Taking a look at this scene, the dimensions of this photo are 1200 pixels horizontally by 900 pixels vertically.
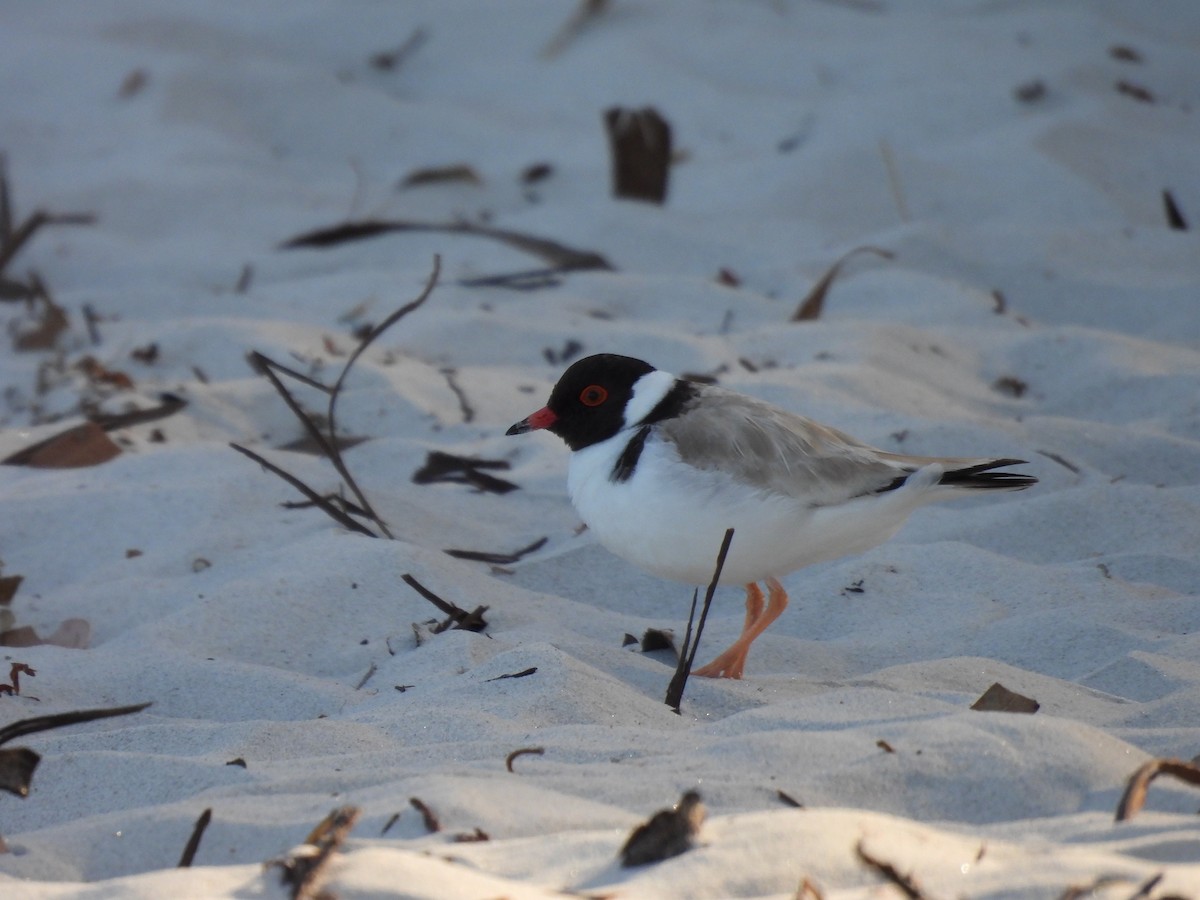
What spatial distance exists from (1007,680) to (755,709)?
2.32 feet

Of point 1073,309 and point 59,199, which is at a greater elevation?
point 59,199

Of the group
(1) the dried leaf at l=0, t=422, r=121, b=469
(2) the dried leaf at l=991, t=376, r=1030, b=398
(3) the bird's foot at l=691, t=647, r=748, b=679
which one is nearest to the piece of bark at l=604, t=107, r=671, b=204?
(2) the dried leaf at l=991, t=376, r=1030, b=398

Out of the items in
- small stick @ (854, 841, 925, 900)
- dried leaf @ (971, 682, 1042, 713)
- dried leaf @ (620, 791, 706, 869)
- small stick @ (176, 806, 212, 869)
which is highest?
dried leaf @ (620, 791, 706, 869)

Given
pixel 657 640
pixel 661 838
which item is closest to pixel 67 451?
pixel 657 640

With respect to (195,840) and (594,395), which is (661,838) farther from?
(594,395)

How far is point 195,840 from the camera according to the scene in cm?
234

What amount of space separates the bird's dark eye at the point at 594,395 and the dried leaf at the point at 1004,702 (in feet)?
4.49

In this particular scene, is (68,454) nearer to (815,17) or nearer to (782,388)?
(782,388)

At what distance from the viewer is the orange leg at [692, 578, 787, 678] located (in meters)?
3.57

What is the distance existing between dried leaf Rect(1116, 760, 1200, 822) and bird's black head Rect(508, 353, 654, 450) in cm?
180

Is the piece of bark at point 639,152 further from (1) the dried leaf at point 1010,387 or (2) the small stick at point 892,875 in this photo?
(2) the small stick at point 892,875

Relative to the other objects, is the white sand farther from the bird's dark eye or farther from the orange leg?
the bird's dark eye

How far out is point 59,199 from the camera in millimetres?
7766

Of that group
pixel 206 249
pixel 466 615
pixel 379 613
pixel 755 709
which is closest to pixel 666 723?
pixel 755 709
